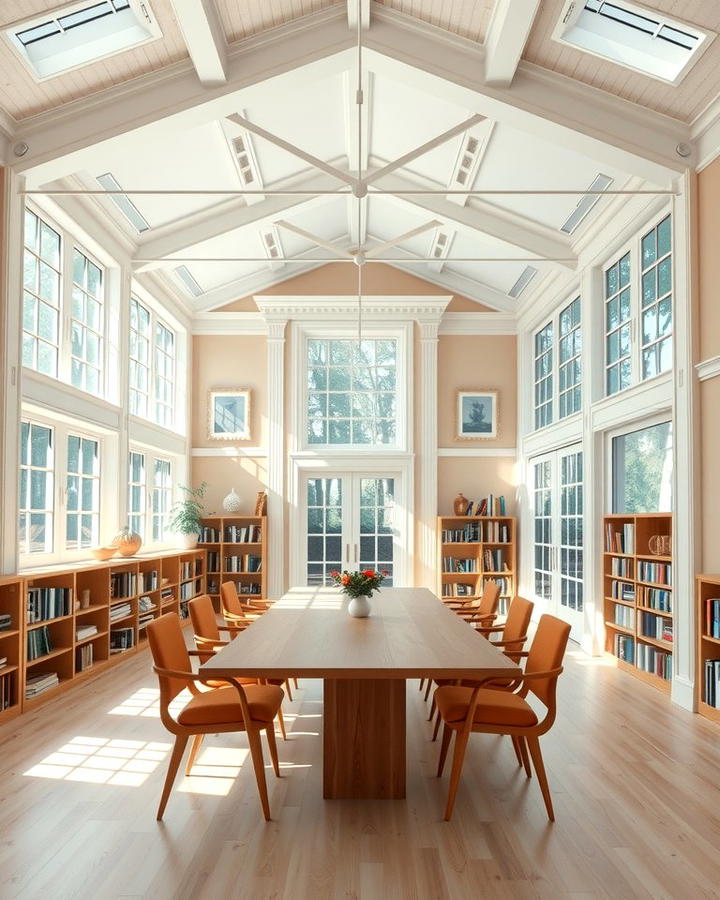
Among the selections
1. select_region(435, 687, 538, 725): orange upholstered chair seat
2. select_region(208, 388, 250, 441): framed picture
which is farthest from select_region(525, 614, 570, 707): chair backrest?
select_region(208, 388, 250, 441): framed picture

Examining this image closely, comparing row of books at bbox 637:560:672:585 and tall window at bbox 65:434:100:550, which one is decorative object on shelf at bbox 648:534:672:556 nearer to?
row of books at bbox 637:560:672:585

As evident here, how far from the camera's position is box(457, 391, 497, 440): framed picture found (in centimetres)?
1150

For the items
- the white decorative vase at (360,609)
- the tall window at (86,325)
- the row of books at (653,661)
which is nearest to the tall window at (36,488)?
the tall window at (86,325)

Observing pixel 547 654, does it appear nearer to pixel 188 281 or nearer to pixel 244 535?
pixel 244 535

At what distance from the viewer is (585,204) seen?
800 centimetres

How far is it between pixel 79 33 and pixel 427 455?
7.17 meters

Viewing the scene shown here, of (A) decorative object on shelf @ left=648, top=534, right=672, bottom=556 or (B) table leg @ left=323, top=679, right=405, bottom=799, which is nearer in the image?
(B) table leg @ left=323, top=679, right=405, bottom=799

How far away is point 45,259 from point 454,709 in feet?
18.3

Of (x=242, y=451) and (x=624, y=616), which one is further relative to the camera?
(x=242, y=451)

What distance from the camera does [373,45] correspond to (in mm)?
6398

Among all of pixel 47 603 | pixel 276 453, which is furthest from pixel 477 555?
pixel 47 603

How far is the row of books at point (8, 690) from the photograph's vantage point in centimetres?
554

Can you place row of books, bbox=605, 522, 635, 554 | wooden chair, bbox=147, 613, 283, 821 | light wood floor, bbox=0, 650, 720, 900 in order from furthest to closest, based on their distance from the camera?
1. row of books, bbox=605, 522, 635, 554
2. wooden chair, bbox=147, 613, 283, 821
3. light wood floor, bbox=0, 650, 720, 900

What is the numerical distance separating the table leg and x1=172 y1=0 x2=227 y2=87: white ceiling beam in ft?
15.0
